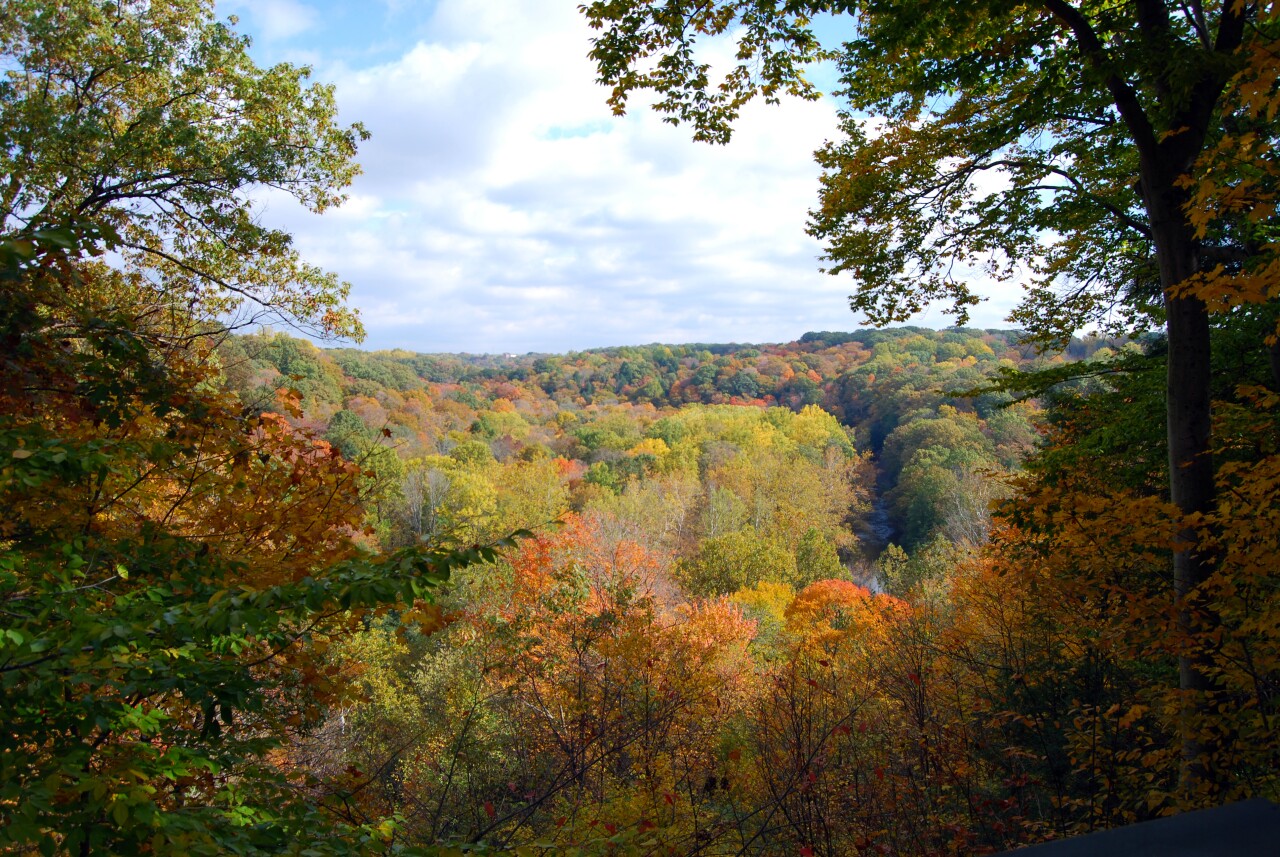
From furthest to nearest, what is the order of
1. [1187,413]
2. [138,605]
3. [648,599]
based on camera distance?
1. [648,599]
2. [1187,413]
3. [138,605]

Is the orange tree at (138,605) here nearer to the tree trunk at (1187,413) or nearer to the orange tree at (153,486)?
the orange tree at (153,486)

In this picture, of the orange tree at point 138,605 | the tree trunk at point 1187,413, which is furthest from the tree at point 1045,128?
the orange tree at point 138,605

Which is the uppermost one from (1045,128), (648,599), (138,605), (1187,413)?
(1045,128)

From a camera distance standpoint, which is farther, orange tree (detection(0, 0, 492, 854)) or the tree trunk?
the tree trunk

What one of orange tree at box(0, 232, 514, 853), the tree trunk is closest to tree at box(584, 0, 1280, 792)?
the tree trunk

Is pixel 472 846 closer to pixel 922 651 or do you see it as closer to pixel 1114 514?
pixel 1114 514

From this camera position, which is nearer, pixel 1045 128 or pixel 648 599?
pixel 1045 128

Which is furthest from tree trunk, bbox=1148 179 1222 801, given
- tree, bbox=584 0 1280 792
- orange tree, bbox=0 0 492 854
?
orange tree, bbox=0 0 492 854

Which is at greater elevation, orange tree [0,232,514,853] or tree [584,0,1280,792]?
tree [584,0,1280,792]

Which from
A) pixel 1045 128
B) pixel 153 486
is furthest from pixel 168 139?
pixel 1045 128

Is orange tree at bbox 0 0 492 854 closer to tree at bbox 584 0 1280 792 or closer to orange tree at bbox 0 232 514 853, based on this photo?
orange tree at bbox 0 232 514 853

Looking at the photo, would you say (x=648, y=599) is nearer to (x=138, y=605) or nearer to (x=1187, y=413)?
A: (x=1187, y=413)

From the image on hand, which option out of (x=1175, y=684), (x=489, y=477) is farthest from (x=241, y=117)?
(x=489, y=477)

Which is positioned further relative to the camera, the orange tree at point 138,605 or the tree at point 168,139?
the tree at point 168,139
